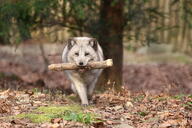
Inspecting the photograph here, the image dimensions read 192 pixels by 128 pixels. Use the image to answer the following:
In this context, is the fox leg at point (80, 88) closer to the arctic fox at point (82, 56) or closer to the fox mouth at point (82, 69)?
the arctic fox at point (82, 56)

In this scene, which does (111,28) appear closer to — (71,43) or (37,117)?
(71,43)

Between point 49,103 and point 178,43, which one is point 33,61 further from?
point 49,103

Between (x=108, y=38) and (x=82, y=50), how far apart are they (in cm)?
467

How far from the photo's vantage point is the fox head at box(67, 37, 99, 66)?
404 inches

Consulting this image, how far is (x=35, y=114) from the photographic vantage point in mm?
8453

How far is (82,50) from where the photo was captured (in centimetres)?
1038

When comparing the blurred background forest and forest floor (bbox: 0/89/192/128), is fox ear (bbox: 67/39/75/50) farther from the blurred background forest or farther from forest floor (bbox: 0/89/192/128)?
the blurred background forest

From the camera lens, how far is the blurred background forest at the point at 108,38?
540 inches

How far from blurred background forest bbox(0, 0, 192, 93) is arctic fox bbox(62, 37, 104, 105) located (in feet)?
2.04

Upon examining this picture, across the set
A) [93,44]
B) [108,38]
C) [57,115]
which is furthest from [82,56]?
[108,38]

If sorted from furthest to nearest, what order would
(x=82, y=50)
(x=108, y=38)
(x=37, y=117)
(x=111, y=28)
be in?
(x=111, y=28)
(x=108, y=38)
(x=82, y=50)
(x=37, y=117)

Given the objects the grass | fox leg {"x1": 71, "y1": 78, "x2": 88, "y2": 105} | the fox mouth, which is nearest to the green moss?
the grass

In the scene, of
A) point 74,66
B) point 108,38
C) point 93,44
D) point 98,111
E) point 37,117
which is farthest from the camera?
point 108,38

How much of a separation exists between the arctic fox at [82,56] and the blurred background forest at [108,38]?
0.62 meters
